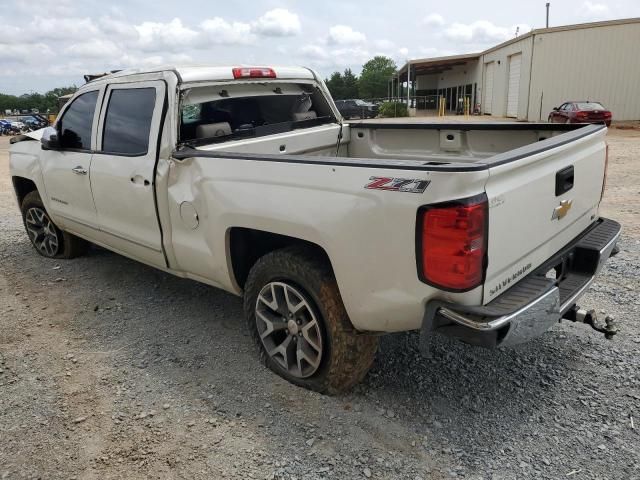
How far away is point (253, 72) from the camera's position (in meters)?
4.21

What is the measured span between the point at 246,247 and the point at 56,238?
3158mm

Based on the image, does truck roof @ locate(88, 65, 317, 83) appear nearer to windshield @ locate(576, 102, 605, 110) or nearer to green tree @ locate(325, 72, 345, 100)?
windshield @ locate(576, 102, 605, 110)

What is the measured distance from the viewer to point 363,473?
249cm

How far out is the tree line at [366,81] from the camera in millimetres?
93438

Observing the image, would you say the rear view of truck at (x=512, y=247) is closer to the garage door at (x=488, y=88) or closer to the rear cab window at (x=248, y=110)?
the rear cab window at (x=248, y=110)

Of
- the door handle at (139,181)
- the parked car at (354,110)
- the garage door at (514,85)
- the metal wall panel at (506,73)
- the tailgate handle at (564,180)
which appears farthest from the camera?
the garage door at (514,85)

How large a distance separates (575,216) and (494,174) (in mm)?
1184

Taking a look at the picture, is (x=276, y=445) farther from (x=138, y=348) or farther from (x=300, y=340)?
(x=138, y=348)

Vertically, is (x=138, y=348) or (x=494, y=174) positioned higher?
(x=494, y=174)

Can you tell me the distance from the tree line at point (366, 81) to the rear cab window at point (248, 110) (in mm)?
84670

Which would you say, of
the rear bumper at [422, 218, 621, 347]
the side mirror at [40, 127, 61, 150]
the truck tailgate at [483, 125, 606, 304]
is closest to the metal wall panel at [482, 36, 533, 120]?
the truck tailgate at [483, 125, 606, 304]

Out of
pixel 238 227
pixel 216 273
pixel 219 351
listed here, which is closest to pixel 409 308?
pixel 238 227

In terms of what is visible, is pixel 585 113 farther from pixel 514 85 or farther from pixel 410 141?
pixel 410 141

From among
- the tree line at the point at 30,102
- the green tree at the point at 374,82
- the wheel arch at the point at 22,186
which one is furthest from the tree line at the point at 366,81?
the wheel arch at the point at 22,186
